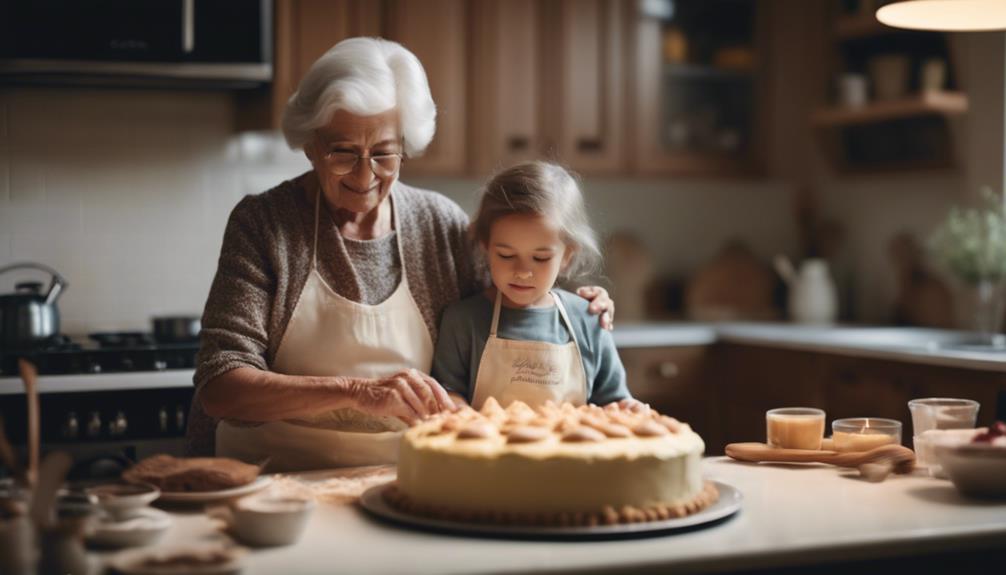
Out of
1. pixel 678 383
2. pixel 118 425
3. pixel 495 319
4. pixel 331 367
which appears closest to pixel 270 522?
pixel 331 367

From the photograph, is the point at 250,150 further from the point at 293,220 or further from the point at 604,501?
the point at 604,501

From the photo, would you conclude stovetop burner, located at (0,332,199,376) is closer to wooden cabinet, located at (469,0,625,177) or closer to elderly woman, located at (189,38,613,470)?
elderly woman, located at (189,38,613,470)

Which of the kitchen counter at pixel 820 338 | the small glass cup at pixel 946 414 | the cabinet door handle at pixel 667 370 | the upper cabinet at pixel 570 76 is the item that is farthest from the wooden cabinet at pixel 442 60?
the small glass cup at pixel 946 414

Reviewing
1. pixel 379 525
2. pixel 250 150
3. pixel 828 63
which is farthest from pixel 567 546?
pixel 828 63

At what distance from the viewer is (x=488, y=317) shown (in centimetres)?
209

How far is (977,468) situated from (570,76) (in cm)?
268

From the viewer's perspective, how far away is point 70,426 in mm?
2893

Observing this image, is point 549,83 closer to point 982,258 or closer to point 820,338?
point 820,338

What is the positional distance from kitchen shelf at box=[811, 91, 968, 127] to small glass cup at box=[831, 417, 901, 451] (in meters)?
2.12

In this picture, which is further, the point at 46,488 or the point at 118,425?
the point at 118,425

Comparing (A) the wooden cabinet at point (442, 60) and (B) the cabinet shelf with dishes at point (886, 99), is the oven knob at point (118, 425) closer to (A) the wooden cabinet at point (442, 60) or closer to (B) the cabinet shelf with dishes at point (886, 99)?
(A) the wooden cabinet at point (442, 60)

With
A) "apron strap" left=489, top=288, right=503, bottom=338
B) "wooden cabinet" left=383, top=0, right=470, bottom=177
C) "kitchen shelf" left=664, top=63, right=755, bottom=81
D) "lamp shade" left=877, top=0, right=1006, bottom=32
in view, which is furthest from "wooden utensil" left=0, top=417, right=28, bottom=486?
"kitchen shelf" left=664, top=63, right=755, bottom=81

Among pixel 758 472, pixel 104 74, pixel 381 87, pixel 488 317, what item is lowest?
pixel 758 472

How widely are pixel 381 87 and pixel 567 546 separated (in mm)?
976
